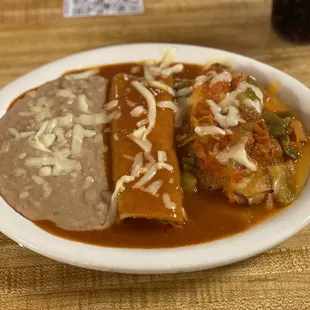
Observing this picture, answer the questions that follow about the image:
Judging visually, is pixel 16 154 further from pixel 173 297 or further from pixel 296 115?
pixel 296 115

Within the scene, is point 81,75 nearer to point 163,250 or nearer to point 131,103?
point 131,103

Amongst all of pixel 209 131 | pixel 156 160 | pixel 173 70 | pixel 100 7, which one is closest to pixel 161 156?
pixel 156 160

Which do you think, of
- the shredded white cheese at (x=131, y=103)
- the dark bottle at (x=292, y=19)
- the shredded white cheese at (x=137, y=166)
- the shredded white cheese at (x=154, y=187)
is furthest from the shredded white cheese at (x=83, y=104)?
the dark bottle at (x=292, y=19)

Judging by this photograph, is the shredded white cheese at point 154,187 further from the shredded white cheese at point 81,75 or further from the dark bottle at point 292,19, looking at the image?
the dark bottle at point 292,19

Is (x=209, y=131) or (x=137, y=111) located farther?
(x=137, y=111)

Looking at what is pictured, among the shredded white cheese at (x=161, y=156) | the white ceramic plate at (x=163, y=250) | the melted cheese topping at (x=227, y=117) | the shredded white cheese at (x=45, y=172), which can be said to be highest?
the melted cheese topping at (x=227, y=117)

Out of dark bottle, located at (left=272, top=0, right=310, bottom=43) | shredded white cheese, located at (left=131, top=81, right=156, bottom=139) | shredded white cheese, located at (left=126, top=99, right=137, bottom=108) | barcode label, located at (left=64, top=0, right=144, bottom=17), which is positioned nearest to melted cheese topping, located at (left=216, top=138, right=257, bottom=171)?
shredded white cheese, located at (left=131, top=81, right=156, bottom=139)

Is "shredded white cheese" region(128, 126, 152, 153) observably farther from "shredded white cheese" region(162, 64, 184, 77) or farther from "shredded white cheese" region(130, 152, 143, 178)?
"shredded white cheese" region(162, 64, 184, 77)
